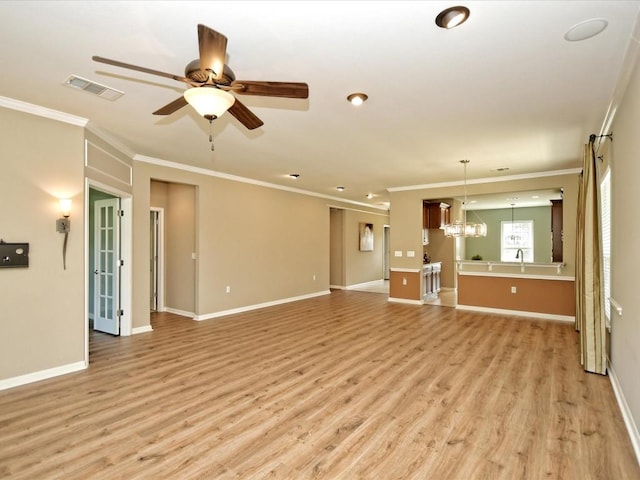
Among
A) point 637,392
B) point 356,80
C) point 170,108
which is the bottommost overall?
point 637,392

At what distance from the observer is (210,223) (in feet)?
21.5

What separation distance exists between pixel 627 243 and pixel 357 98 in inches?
100

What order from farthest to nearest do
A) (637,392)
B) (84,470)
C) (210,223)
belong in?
(210,223) < (637,392) < (84,470)

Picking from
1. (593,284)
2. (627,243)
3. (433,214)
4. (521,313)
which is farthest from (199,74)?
(433,214)

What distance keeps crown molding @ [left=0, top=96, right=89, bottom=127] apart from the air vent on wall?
80cm

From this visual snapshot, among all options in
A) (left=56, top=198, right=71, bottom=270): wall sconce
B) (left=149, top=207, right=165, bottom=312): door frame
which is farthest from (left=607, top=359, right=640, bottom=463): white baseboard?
(left=149, top=207, right=165, bottom=312): door frame

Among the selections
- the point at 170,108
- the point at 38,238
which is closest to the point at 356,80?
the point at 170,108

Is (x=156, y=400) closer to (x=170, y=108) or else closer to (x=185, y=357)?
(x=185, y=357)

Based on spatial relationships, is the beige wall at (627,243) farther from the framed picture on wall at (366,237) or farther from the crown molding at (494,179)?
the framed picture on wall at (366,237)

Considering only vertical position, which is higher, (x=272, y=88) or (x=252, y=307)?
(x=272, y=88)

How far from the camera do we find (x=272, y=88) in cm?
220

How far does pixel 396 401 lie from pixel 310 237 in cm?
614

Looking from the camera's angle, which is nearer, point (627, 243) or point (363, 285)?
point (627, 243)

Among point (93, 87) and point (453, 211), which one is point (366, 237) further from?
point (93, 87)
